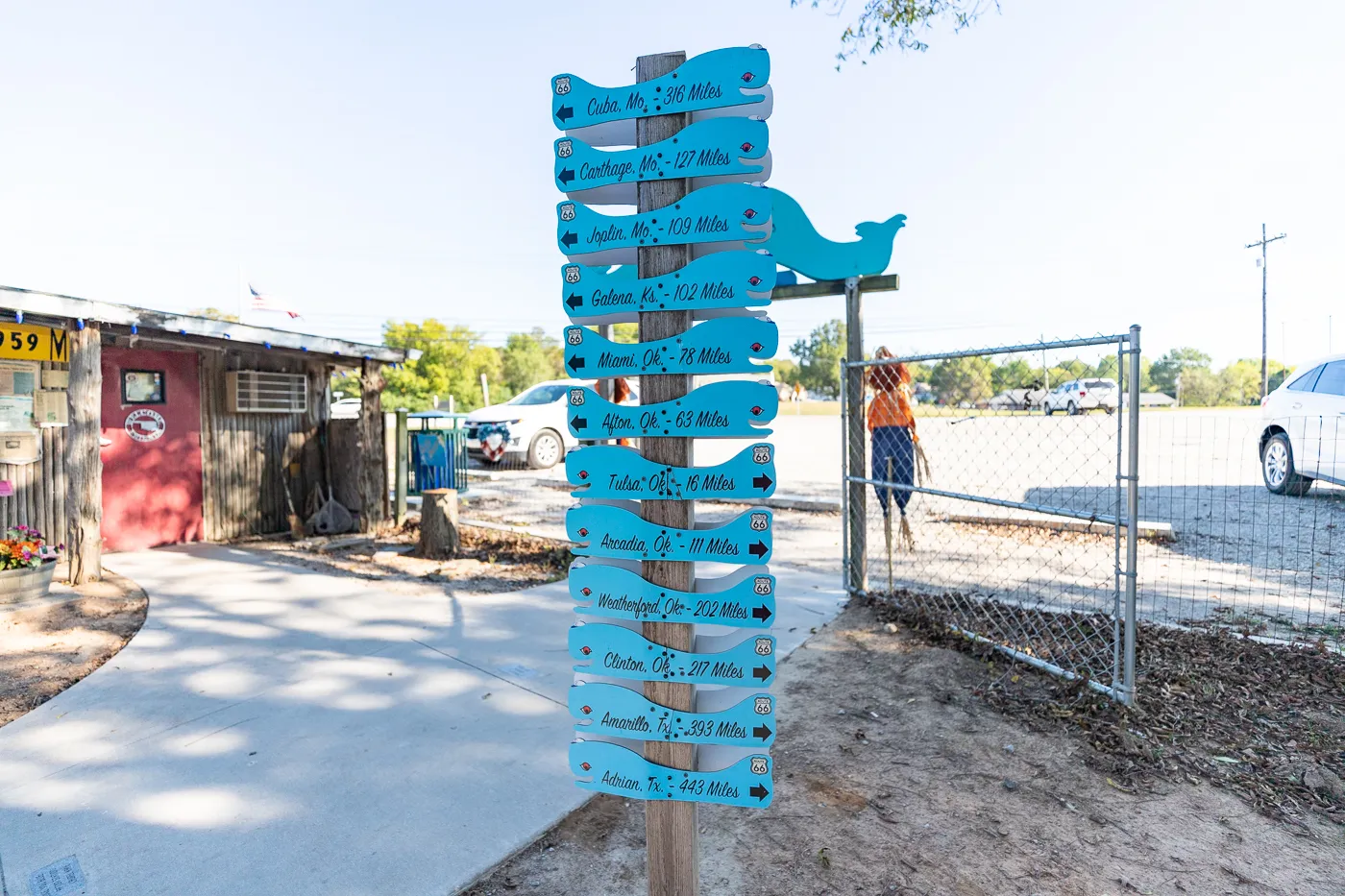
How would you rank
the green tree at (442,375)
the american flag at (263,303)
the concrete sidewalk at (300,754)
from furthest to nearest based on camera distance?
the green tree at (442,375) < the american flag at (263,303) < the concrete sidewalk at (300,754)

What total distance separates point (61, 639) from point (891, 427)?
5.76m

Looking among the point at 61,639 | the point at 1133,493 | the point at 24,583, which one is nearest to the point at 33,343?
the point at 24,583

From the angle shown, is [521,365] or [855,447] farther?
[521,365]

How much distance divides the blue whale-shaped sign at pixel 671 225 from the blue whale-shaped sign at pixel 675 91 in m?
0.21

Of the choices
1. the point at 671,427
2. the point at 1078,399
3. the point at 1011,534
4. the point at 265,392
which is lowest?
the point at 1011,534

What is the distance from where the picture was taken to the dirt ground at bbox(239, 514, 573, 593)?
6.24 m

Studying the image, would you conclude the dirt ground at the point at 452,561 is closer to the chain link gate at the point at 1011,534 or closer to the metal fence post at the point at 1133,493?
the chain link gate at the point at 1011,534

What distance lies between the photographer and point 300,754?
120 inches

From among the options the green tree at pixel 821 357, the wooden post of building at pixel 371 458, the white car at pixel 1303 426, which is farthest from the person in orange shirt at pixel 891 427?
the green tree at pixel 821 357

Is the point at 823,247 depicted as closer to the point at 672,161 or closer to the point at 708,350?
the point at 672,161

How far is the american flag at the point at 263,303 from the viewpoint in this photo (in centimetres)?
1675

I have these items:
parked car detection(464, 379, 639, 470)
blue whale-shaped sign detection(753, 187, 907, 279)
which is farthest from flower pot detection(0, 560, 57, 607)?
parked car detection(464, 379, 639, 470)

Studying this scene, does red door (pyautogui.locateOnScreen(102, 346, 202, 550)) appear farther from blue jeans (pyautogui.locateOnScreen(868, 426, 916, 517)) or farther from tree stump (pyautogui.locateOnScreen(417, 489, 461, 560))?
blue jeans (pyautogui.locateOnScreen(868, 426, 916, 517))

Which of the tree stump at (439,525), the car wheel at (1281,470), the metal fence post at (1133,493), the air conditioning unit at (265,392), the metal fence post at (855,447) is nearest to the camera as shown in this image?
Answer: the metal fence post at (1133,493)
